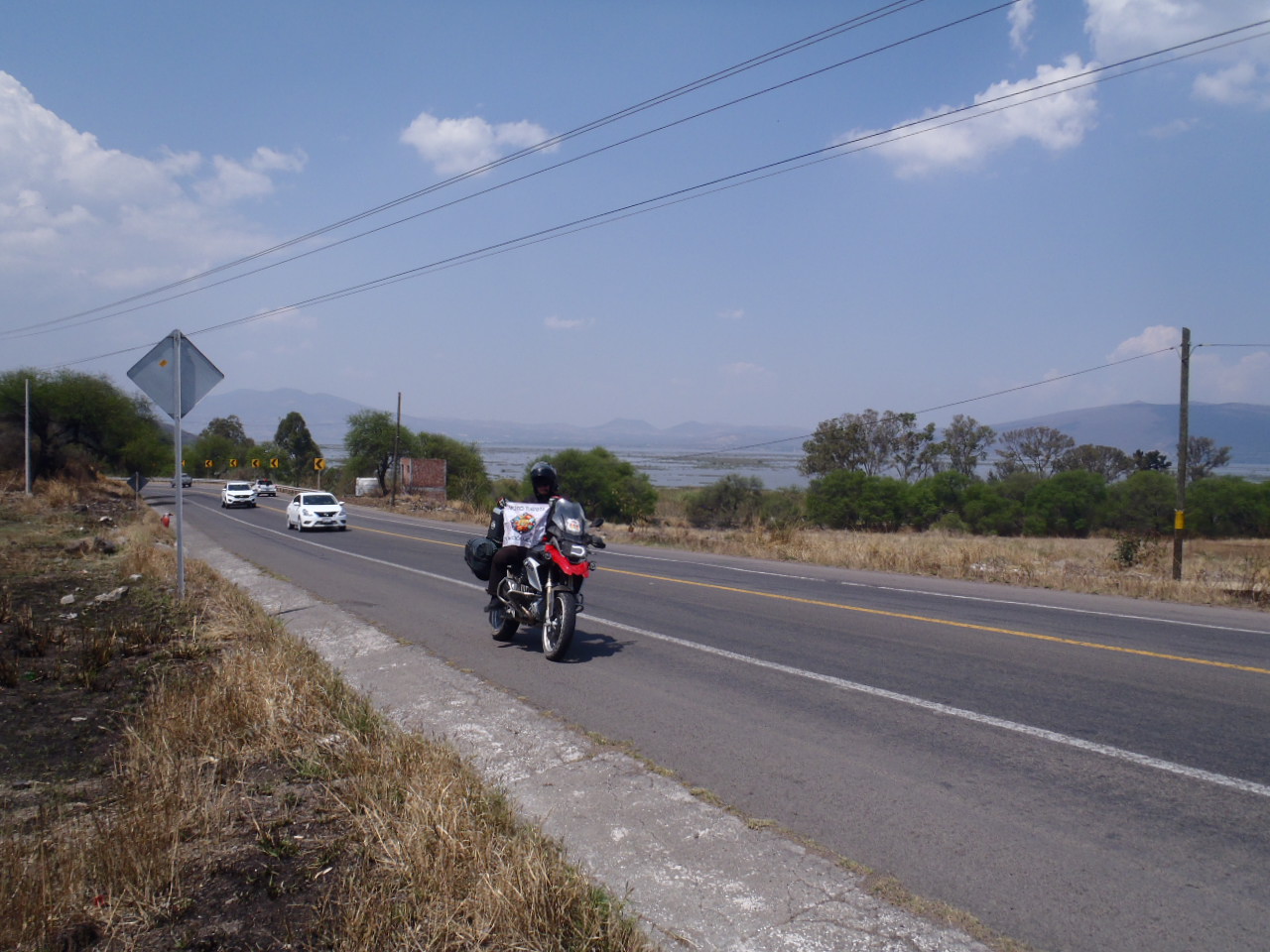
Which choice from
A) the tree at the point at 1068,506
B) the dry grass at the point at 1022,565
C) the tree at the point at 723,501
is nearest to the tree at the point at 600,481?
the tree at the point at 723,501

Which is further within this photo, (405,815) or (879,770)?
(879,770)

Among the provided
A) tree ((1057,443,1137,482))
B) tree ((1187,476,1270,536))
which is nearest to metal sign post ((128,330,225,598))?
tree ((1187,476,1270,536))

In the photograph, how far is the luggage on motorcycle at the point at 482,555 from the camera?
31.8 ft

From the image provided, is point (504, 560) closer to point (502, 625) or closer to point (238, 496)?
point (502, 625)

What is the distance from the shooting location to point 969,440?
75938mm

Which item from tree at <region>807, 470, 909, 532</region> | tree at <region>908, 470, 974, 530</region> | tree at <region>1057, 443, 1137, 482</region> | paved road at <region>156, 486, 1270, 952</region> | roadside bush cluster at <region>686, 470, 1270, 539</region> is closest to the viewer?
paved road at <region>156, 486, 1270, 952</region>

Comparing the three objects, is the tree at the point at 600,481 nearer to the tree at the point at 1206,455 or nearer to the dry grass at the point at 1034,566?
the dry grass at the point at 1034,566

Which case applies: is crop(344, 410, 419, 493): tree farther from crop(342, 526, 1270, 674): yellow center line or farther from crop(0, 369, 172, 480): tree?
crop(342, 526, 1270, 674): yellow center line

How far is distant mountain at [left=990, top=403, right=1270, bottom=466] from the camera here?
71.3 metres

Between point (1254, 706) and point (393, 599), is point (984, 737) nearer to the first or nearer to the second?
point (1254, 706)

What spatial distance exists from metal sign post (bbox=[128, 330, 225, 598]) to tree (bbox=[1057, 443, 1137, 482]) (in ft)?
232

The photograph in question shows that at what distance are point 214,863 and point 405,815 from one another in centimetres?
84

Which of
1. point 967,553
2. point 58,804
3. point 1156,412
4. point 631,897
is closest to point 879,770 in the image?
point 631,897

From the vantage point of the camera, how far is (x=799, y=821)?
4.74 m
